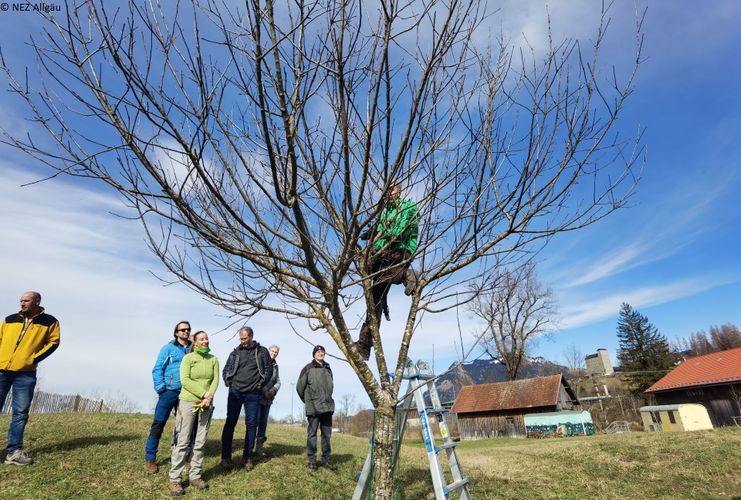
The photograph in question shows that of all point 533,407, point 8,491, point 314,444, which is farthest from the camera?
point 533,407

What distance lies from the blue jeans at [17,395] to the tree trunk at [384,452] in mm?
4601

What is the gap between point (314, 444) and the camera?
5.96 metres

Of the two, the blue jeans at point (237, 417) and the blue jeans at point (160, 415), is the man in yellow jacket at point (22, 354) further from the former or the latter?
the blue jeans at point (237, 417)

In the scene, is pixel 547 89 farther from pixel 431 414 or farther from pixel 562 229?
pixel 431 414

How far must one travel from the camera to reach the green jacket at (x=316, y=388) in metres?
6.11

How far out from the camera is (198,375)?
4.99 m

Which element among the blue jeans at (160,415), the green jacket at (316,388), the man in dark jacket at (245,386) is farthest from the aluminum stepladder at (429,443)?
the blue jeans at (160,415)

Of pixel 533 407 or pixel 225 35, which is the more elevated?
pixel 225 35

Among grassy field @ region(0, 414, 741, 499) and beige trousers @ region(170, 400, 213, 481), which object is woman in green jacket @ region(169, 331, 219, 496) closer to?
beige trousers @ region(170, 400, 213, 481)

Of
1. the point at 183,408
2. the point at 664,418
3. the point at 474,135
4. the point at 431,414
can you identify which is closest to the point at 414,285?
the point at 474,135

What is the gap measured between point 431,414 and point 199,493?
2.94 metres

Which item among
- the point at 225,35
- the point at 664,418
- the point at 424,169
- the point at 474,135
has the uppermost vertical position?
the point at 225,35

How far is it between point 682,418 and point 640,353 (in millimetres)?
27647

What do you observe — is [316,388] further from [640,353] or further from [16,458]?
[640,353]
